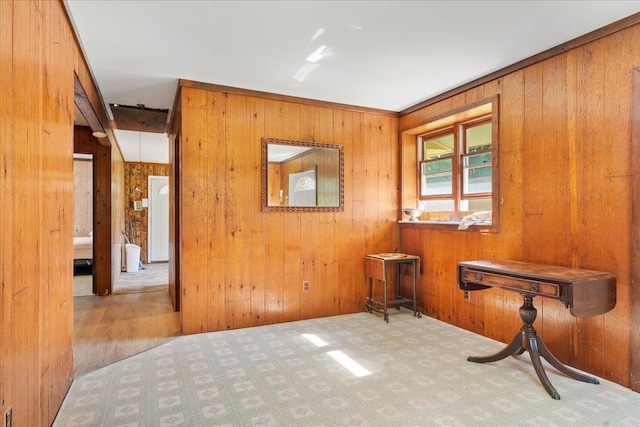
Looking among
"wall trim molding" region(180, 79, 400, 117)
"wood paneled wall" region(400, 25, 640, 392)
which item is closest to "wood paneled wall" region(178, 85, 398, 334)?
"wall trim molding" region(180, 79, 400, 117)

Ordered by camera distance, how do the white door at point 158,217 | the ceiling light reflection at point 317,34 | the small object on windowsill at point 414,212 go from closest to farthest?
the ceiling light reflection at point 317,34
the small object on windowsill at point 414,212
the white door at point 158,217

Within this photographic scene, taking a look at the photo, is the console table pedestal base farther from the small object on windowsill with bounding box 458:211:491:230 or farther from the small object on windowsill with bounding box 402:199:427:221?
the small object on windowsill with bounding box 402:199:427:221

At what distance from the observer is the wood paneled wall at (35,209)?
135 cm

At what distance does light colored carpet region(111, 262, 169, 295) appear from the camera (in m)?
5.62

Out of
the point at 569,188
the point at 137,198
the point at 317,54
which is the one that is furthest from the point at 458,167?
the point at 137,198

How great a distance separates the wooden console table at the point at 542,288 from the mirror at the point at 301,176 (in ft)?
5.72

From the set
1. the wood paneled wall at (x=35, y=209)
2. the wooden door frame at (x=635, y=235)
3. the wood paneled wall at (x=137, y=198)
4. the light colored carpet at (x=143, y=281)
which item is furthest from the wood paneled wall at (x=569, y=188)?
the wood paneled wall at (x=137, y=198)

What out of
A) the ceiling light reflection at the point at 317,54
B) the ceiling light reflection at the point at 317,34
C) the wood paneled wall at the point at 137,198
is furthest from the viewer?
the wood paneled wall at the point at 137,198

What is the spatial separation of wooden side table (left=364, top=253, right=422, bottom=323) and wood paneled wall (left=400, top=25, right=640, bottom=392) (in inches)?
26.8

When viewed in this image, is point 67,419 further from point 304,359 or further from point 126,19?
point 126,19

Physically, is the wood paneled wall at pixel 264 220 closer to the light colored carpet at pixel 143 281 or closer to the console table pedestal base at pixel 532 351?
the console table pedestal base at pixel 532 351

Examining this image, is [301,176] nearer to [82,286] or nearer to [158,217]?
[82,286]

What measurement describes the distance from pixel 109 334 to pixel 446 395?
10.2 feet

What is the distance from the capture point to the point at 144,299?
4.96 metres
